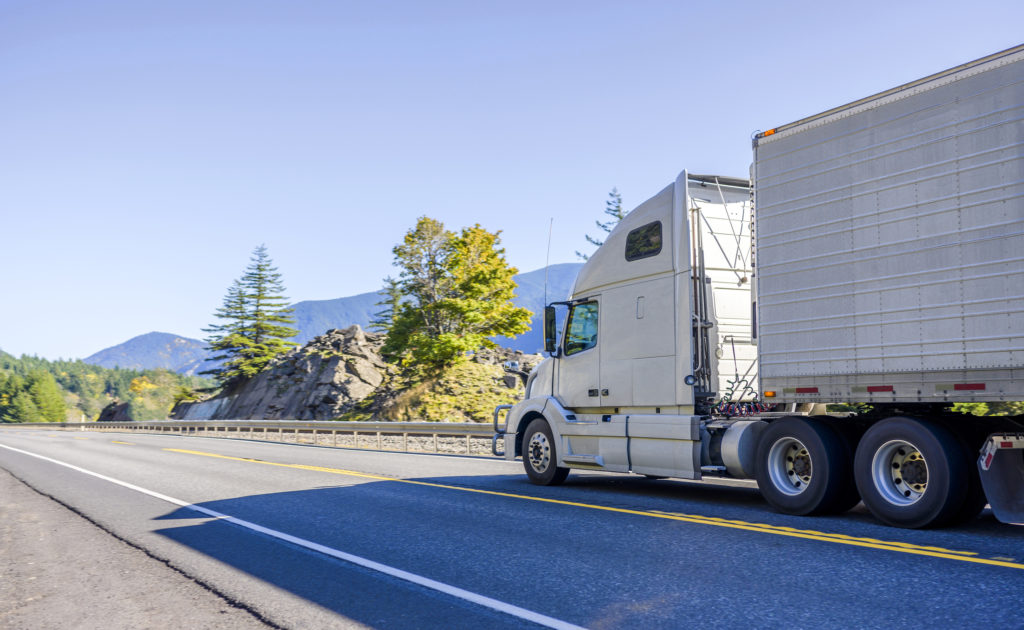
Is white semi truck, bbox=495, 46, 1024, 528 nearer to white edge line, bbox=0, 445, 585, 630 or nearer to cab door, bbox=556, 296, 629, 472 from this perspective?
cab door, bbox=556, 296, 629, 472

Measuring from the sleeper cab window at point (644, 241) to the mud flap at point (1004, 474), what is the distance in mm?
4464

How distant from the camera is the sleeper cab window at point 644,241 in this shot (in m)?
9.98

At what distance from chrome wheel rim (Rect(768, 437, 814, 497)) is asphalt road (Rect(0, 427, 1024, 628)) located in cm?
35

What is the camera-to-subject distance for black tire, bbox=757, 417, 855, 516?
7.74m

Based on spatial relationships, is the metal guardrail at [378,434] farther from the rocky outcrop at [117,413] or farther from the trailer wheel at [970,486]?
the rocky outcrop at [117,413]

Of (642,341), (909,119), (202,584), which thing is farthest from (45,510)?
(909,119)

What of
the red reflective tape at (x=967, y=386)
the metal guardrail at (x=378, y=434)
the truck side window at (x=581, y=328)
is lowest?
the metal guardrail at (x=378, y=434)

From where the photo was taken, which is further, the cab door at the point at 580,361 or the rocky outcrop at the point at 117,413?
the rocky outcrop at the point at 117,413

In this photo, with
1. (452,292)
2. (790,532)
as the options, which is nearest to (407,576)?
(790,532)

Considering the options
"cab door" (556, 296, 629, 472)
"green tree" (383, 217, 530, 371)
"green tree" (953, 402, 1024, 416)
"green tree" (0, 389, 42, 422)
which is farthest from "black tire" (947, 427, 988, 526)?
"green tree" (0, 389, 42, 422)

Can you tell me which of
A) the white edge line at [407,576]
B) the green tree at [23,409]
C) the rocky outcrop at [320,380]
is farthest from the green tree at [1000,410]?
the green tree at [23,409]

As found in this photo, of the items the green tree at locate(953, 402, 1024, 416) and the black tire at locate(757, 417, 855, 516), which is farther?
the black tire at locate(757, 417, 855, 516)

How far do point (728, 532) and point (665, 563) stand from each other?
1.48 metres

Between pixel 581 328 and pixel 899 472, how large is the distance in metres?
5.00
